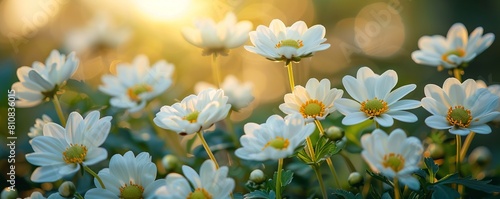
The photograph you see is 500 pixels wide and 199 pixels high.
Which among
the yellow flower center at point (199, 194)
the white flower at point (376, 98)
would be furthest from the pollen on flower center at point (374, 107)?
the yellow flower center at point (199, 194)

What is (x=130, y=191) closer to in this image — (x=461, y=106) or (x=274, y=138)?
(x=274, y=138)

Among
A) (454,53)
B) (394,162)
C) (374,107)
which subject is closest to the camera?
(394,162)

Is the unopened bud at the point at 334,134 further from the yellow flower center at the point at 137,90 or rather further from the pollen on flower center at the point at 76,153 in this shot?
the yellow flower center at the point at 137,90

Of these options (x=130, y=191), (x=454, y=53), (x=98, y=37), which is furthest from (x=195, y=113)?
(x=98, y=37)

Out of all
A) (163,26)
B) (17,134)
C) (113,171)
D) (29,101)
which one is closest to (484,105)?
(113,171)

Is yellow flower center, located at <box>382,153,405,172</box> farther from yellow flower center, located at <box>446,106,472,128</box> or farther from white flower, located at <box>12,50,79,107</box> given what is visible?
white flower, located at <box>12,50,79,107</box>

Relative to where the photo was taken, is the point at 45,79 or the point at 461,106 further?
the point at 45,79

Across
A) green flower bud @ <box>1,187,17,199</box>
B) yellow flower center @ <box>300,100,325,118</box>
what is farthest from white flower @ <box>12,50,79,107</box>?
yellow flower center @ <box>300,100,325,118</box>
